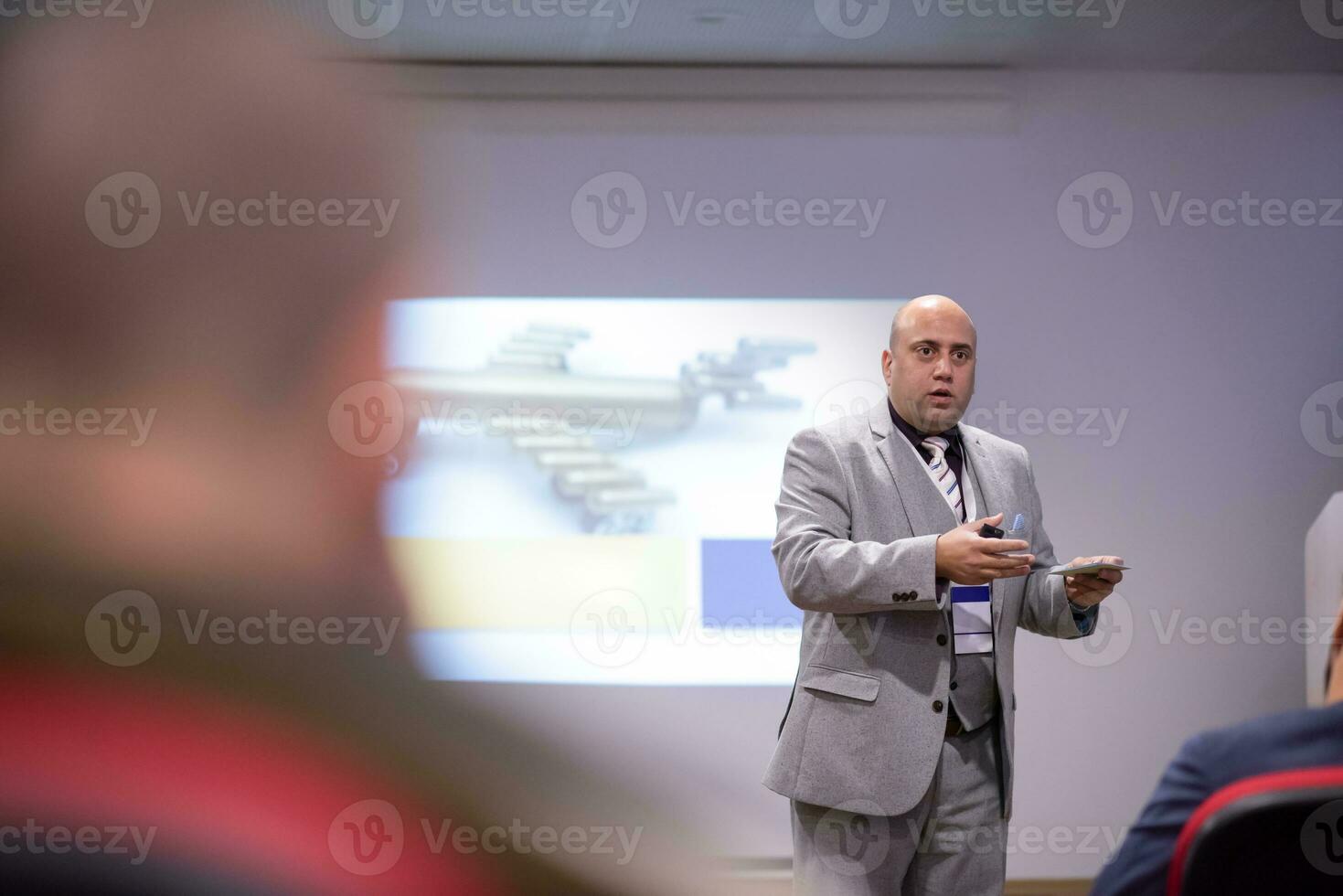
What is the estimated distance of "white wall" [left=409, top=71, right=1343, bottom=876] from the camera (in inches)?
175

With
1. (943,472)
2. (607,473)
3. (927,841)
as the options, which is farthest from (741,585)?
(927,841)

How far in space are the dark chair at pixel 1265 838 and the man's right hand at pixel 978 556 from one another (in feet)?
2.90

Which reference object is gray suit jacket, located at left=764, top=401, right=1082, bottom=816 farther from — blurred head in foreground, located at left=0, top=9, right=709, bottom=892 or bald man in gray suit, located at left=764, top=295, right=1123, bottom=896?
blurred head in foreground, located at left=0, top=9, right=709, bottom=892

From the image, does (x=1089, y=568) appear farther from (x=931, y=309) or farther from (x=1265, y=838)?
(x=1265, y=838)

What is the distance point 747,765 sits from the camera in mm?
4383

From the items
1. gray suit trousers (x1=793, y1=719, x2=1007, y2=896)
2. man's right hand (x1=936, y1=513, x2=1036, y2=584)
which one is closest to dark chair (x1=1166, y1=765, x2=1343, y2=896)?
man's right hand (x1=936, y1=513, x2=1036, y2=584)

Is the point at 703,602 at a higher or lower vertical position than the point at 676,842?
higher

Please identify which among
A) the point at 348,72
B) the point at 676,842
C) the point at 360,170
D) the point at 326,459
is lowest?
the point at 676,842

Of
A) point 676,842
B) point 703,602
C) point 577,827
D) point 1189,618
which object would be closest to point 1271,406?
point 1189,618

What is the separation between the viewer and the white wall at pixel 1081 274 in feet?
14.6

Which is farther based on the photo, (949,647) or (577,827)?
(577,827)

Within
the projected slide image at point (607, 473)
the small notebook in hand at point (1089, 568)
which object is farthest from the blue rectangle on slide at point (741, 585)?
the small notebook in hand at point (1089, 568)

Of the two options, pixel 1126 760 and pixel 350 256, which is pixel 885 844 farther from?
pixel 350 256

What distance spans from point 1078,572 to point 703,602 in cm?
247
